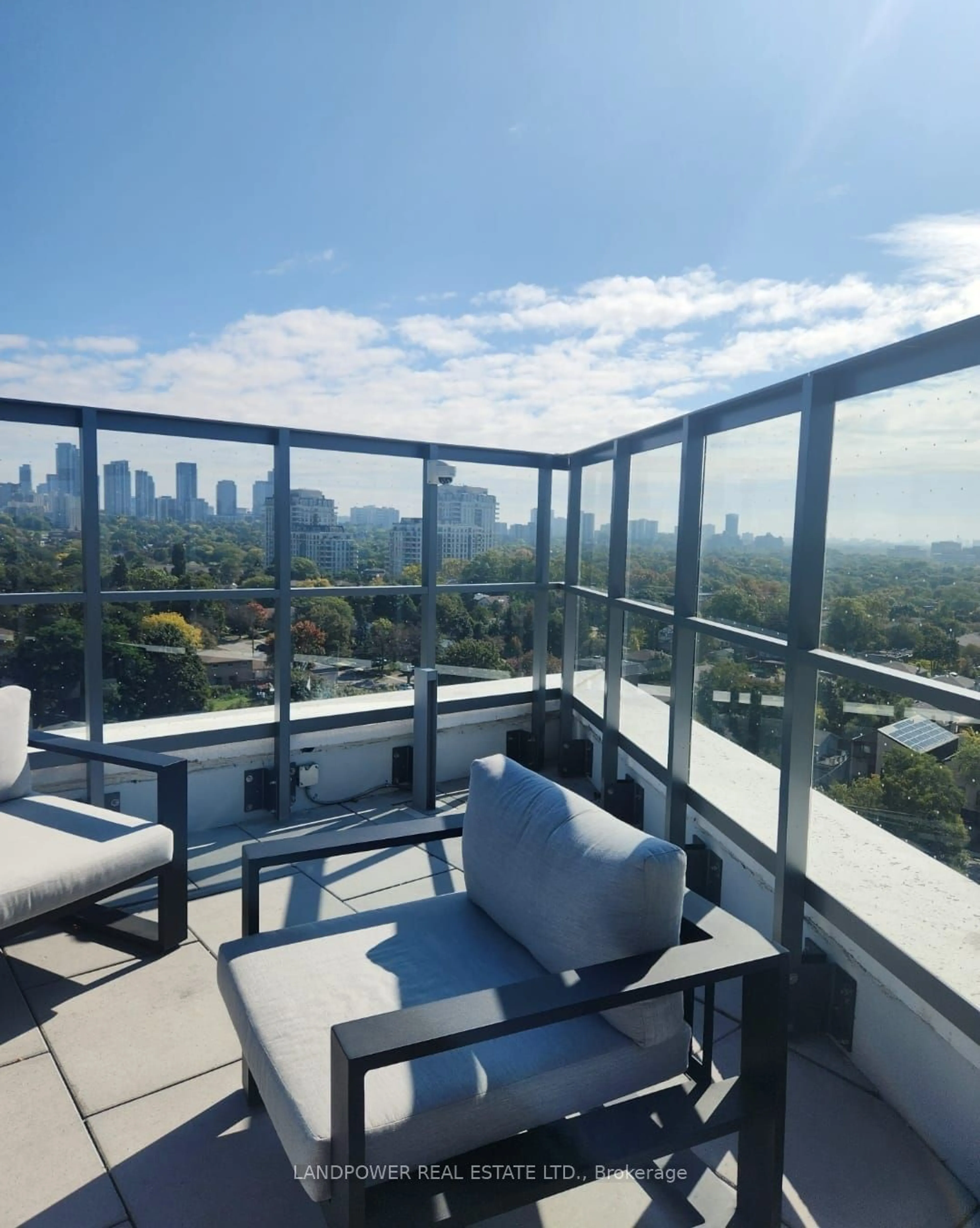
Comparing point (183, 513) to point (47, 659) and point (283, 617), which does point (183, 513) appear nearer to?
point (283, 617)

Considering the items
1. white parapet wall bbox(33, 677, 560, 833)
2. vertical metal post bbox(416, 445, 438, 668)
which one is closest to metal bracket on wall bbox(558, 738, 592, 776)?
white parapet wall bbox(33, 677, 560, 833)

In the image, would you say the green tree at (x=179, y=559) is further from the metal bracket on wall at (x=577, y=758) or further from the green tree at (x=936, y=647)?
the green tree at (x=936, y=647)

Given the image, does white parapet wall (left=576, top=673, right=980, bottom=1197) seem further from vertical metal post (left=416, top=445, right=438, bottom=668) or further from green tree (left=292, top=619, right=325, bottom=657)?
green tree (left=292, top=619, right=325, bottom=657)

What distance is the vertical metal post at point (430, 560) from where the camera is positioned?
15.7 feet

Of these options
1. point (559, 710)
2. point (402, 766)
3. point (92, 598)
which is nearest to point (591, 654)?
point (559, 710)

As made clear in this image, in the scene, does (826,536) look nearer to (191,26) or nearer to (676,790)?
(676,790)

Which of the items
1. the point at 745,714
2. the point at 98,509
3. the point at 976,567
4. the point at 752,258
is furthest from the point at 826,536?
the point at 98,509

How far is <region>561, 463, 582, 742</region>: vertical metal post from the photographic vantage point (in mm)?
5105

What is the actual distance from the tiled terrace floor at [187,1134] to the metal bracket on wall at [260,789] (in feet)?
4.71

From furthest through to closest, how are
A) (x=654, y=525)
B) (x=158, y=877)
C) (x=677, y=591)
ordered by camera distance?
(x=654, y=525), (x=677, y=591), (x=158, y=877)

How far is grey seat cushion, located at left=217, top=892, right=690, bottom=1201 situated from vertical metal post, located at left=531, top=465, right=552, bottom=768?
10.4 feet

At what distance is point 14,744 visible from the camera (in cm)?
313

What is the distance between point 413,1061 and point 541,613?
3.87 meters

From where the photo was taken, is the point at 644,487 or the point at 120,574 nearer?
the point at 120,574
